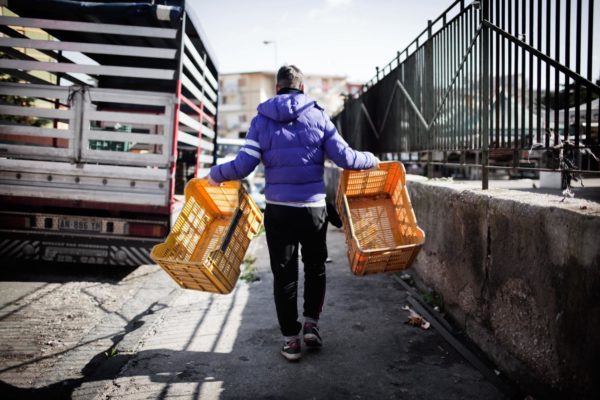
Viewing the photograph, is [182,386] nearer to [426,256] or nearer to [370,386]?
[370,386]

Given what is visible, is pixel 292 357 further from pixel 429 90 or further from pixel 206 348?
pixel 429 90

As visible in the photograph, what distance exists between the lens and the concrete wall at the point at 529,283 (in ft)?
6.93

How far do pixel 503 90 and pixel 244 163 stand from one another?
2.40 m

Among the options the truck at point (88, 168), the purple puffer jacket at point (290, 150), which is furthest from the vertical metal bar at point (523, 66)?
the truck at point (88, 168)

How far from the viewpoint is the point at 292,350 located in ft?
10.4

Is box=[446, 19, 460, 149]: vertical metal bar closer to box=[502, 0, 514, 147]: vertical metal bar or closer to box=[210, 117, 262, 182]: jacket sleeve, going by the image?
box=[502, 0, 514, 147]: vertical metal bar

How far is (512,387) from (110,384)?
105 inches

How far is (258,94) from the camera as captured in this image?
53.8 meters

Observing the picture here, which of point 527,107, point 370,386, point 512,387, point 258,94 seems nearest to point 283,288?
point 370,386

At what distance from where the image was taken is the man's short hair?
3201 mm

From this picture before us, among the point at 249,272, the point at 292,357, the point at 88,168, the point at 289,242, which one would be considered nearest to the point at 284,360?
the point at 292,357

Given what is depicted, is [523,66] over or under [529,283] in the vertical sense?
over

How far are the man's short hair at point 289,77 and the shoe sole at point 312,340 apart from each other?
6.37 ft

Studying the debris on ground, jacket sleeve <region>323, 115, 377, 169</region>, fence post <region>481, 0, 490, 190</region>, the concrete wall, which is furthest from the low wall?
jacket sleeve <region>323, 115, 377, 169</region>
